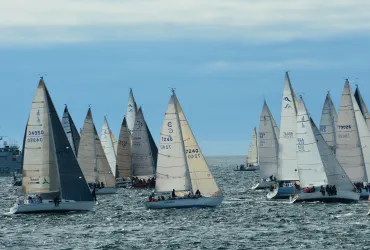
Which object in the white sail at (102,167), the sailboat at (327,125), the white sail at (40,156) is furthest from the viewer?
the white sail at (102,167)

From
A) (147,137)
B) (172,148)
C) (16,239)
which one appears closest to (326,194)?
(172,148)

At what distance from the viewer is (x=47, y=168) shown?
69.2m

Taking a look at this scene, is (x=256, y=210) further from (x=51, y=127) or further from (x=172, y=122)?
(x=51, y=127)

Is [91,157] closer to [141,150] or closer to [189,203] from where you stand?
[141,150]

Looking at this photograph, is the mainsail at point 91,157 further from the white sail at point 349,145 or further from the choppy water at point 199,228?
the white sail at point 349,145

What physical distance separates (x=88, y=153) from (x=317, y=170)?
31131 mm

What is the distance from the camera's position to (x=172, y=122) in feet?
239

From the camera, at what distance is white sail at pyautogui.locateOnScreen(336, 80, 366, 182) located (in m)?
79.6

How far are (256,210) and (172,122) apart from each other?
9.06m

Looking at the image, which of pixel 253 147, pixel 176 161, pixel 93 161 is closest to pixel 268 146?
pixel 93 161

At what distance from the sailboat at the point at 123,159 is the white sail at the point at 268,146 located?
2124cm

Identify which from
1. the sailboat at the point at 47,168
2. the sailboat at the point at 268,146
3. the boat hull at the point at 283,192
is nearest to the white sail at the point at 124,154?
the sailboat at the point at 268,146

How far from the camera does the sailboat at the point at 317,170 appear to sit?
76062mm

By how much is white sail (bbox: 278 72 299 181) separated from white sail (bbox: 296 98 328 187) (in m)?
6.71
